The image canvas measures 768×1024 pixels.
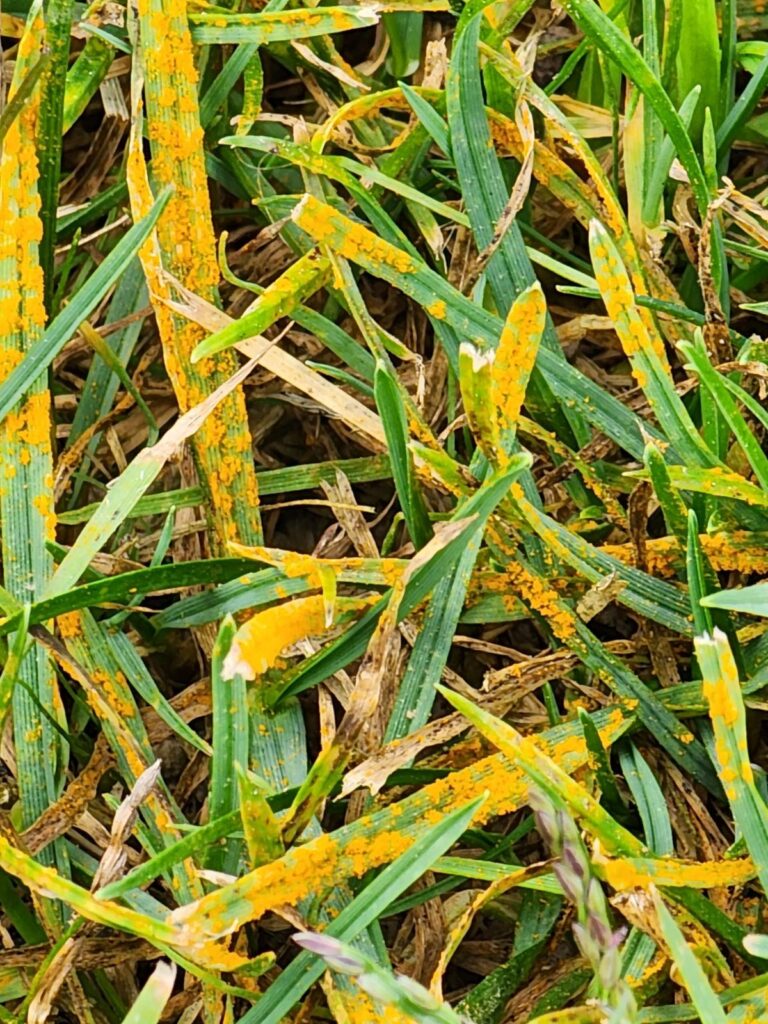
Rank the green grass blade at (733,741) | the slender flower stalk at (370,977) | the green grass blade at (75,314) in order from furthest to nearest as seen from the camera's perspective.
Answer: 1. the green grass blade at (75,314)
2. the green grass blade at (733,741)
3. the slender flower stalk at (370,977)

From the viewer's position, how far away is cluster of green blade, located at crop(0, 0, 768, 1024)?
0.77 meters

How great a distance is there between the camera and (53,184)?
90 cm

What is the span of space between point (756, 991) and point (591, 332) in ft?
1.90

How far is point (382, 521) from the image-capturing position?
3.37ft

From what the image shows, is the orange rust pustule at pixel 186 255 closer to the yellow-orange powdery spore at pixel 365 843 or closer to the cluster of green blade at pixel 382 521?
the cluster of green blade at pixel 382 521

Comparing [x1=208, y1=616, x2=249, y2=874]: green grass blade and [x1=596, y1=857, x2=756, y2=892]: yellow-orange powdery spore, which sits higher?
[x1=208, y1=616, x2=249, y2=874]: green grass blade

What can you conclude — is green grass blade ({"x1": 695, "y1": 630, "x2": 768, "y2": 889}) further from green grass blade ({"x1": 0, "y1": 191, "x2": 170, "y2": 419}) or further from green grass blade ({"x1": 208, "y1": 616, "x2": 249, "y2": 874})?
green grass blade ({"x1": 0, "y1": 191, "x2": 170, "y2": 419})

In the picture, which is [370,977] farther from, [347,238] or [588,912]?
[347,238]

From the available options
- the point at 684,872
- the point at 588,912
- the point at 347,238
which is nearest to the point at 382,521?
the point at 347,238

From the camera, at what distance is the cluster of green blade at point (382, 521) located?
2.53 feet

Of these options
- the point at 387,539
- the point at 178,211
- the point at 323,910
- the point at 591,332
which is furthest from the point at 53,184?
the point at 323,910

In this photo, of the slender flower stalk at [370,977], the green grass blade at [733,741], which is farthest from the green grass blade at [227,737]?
the green grass blade at [733,741]

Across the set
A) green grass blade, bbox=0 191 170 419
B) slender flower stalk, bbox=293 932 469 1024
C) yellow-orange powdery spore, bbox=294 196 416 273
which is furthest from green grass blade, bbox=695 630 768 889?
green grass blade, bbox=0 191 170 419

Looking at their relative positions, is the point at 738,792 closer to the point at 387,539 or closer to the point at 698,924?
the point at 698,924
